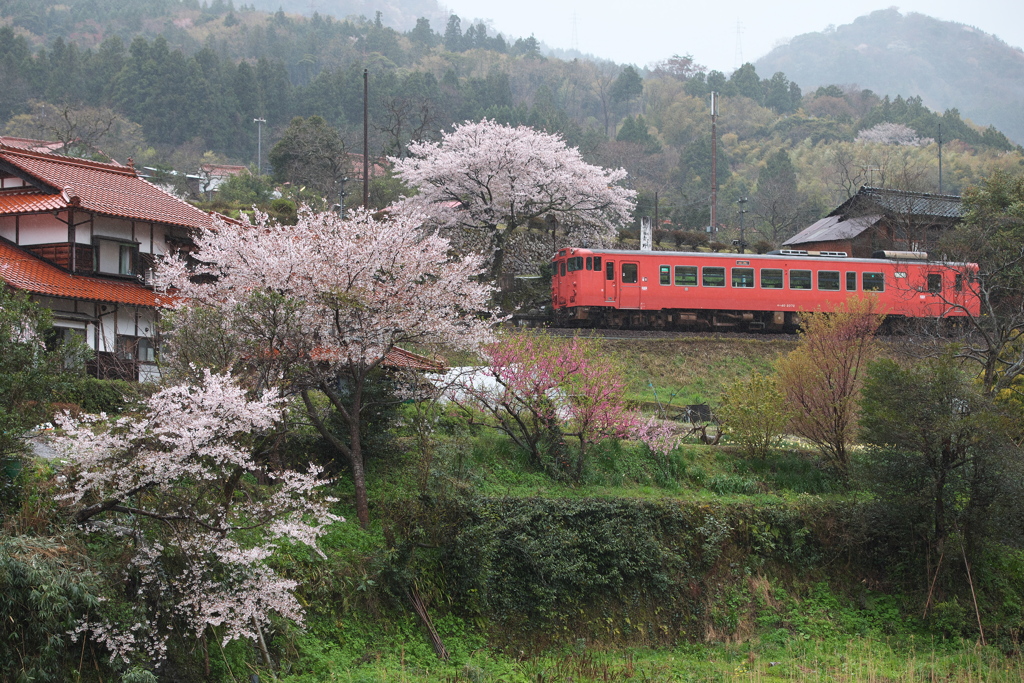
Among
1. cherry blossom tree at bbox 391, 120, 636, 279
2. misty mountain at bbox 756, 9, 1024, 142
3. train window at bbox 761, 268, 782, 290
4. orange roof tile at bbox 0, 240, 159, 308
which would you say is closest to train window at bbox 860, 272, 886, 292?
train window at bbox 761, 268, 782, 290

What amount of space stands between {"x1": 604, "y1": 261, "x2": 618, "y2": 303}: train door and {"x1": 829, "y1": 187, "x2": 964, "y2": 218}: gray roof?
14.0m

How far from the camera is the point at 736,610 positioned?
13.6 m

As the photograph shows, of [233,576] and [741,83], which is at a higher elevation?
[741,83]

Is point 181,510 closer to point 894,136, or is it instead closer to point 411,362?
point 411,362

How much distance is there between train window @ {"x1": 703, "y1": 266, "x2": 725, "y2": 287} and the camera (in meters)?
24.6

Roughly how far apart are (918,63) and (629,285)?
545 feet

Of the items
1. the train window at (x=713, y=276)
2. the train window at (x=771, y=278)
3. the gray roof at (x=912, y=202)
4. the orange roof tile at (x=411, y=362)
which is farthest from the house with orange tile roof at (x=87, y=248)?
the gray roof at (x=912, y=202)

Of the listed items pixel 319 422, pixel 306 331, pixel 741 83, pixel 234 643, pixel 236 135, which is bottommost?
pixel 234 643

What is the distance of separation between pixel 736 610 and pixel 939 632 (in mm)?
3024

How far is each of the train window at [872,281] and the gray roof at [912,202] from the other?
7.93 meters

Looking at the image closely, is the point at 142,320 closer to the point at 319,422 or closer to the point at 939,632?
the point at 319,422

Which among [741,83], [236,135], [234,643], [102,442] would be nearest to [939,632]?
[234,643]

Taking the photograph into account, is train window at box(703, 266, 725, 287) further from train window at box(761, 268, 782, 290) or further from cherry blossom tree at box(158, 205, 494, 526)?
cherry blossom tree at box(158, 205, 494, 526)

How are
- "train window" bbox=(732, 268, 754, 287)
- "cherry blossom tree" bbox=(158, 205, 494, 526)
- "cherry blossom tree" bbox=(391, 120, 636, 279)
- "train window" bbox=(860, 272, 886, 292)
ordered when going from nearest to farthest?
"cherry blossom tree" bbox=(158, 205, 494, 526), "train window" bbox=(732, 268, 754, 287), "train window" bbox=(860, 272, 886, 292), "cherry blossom tree" bbox=(391, 120, 636, 279)
